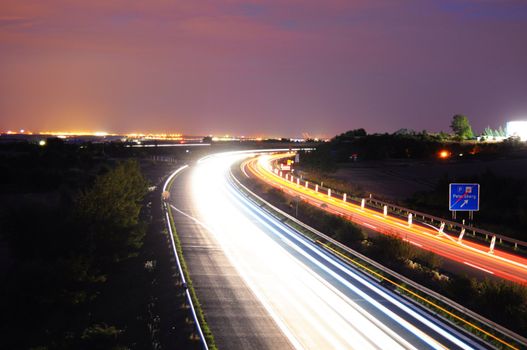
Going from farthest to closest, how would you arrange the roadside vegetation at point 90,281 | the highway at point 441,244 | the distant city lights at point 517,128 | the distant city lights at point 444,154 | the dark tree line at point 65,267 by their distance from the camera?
the distant city lights at point 517,128, the distant city lights at point 444,154, the highway at point 441,244, the dark tree line at point 65,267, the roadside vegetation at point 90,281

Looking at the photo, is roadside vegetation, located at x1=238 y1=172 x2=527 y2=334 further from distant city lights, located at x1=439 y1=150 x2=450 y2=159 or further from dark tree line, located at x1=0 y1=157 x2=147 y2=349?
distant city lights, located at x1=439 y1=150 x2=450 y2=159

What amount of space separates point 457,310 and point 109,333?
940cm

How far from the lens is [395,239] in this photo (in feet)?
83.7

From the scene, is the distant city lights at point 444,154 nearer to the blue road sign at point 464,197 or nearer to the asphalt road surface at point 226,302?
the blue road sign at point 464,197

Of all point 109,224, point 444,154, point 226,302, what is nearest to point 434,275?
point 226,302

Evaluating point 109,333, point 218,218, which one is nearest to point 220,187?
point 218,218

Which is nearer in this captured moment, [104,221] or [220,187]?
[104,221]

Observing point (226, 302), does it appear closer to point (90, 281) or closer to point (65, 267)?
point (90, 281)

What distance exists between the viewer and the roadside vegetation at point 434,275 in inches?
661

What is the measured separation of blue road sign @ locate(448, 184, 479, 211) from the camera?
30.1 m

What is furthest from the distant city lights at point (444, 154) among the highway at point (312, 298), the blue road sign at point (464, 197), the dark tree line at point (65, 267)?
the dark tree line at point (65, 267)

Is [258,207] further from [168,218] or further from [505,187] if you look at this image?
[505,187]

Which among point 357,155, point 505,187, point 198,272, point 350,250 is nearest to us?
point 198,272

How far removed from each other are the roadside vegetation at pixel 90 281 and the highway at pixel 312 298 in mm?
1460
